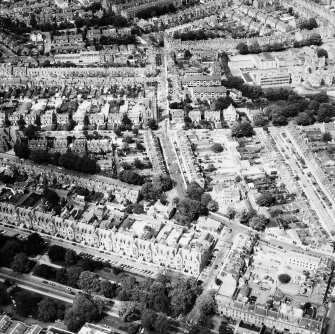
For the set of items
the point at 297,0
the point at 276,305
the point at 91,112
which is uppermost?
the point at 297,0

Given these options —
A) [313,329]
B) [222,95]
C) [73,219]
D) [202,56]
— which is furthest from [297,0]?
[313,329]

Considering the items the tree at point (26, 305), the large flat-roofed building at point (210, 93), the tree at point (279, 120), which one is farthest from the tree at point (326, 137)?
the tree at point (26, 305)

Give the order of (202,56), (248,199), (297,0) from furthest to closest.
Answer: (297,0)
(202,56)
(248,199)

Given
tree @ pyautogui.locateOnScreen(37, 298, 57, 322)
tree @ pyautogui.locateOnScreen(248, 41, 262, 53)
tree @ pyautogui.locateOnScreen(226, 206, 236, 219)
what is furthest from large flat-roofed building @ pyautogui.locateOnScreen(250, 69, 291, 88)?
tree @ pyautogui.locateOnScreen(37, 298, 57, 322)

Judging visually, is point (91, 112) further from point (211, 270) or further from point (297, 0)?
point (297, 0)

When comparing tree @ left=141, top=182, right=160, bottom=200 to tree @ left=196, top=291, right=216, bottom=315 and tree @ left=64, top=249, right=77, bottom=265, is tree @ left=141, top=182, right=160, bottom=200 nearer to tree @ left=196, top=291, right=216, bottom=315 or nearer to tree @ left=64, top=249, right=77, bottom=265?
tree @ left=64, top=249, right=77, bottom=265
